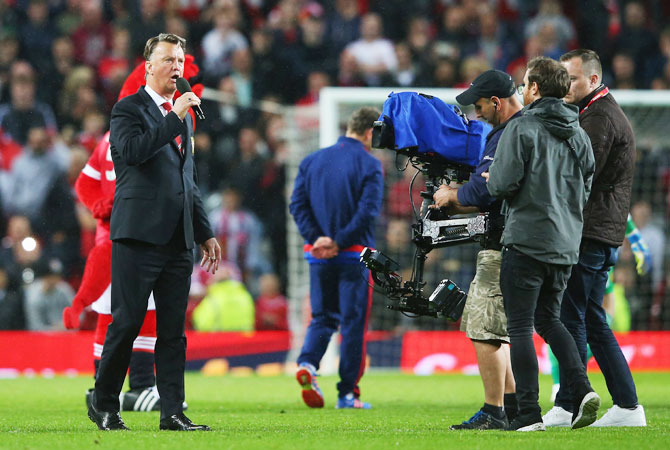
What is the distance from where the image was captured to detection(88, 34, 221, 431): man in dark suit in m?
5.00

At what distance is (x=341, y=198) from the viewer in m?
7.44

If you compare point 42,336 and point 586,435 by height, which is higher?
point 586,435

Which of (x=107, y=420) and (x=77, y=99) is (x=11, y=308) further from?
(x=107, y=420)

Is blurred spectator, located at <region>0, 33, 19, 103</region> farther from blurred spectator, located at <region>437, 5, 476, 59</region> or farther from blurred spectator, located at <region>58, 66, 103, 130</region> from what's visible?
blurred spectator, located at <region>437, 5, 476, 59</region>

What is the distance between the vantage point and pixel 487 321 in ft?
17.4

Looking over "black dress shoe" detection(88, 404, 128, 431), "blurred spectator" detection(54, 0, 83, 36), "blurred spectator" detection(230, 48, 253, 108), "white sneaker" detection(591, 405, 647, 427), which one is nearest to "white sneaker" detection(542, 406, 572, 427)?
"white sneaker" detection(591, 405, 647, 427)

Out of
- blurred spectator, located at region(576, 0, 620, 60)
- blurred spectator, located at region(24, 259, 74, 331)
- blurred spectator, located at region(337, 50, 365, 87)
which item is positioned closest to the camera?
blurred spectator, located at region(24, 259, 74, 331)

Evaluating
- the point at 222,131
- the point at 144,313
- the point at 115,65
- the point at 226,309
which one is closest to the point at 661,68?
the point at 222,131

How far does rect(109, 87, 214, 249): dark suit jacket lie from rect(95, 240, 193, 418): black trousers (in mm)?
91

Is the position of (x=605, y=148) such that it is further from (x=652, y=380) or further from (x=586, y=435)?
(x=652, y=380)

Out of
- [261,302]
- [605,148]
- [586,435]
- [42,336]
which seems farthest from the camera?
[261,302]

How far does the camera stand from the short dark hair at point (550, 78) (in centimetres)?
505

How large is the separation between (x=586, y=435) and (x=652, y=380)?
5.56m

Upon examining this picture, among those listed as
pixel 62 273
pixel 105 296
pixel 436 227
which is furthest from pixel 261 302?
pixel 436 227
